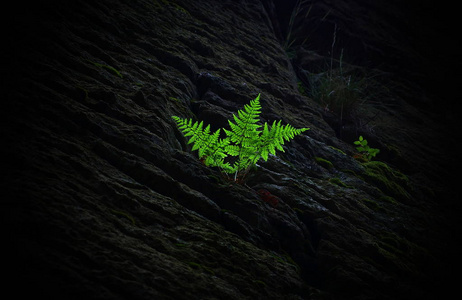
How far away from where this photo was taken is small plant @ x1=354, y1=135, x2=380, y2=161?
4879 mm

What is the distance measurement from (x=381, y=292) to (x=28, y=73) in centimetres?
351

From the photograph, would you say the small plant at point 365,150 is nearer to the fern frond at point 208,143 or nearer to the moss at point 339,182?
the moss at point 339,182

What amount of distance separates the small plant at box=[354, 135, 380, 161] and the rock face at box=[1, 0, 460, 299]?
0.37 metres

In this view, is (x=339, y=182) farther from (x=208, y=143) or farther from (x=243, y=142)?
(x=208, y=143)

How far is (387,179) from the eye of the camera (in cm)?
435

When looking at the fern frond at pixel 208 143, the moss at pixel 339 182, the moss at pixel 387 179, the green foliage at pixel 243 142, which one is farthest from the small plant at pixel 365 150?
the fern frond at pixel 208 143

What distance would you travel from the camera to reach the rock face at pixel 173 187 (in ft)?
4.69

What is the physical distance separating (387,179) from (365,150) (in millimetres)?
767

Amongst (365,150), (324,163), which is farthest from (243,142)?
(365,150)

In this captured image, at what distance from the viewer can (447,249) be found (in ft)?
11.3

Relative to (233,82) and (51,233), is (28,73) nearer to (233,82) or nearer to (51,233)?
(51,233)

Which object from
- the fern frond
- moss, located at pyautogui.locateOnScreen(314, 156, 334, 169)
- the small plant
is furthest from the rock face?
the small plant

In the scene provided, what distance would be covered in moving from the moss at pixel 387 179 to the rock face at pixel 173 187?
1.3 inches

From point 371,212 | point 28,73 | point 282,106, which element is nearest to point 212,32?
point 282,106
